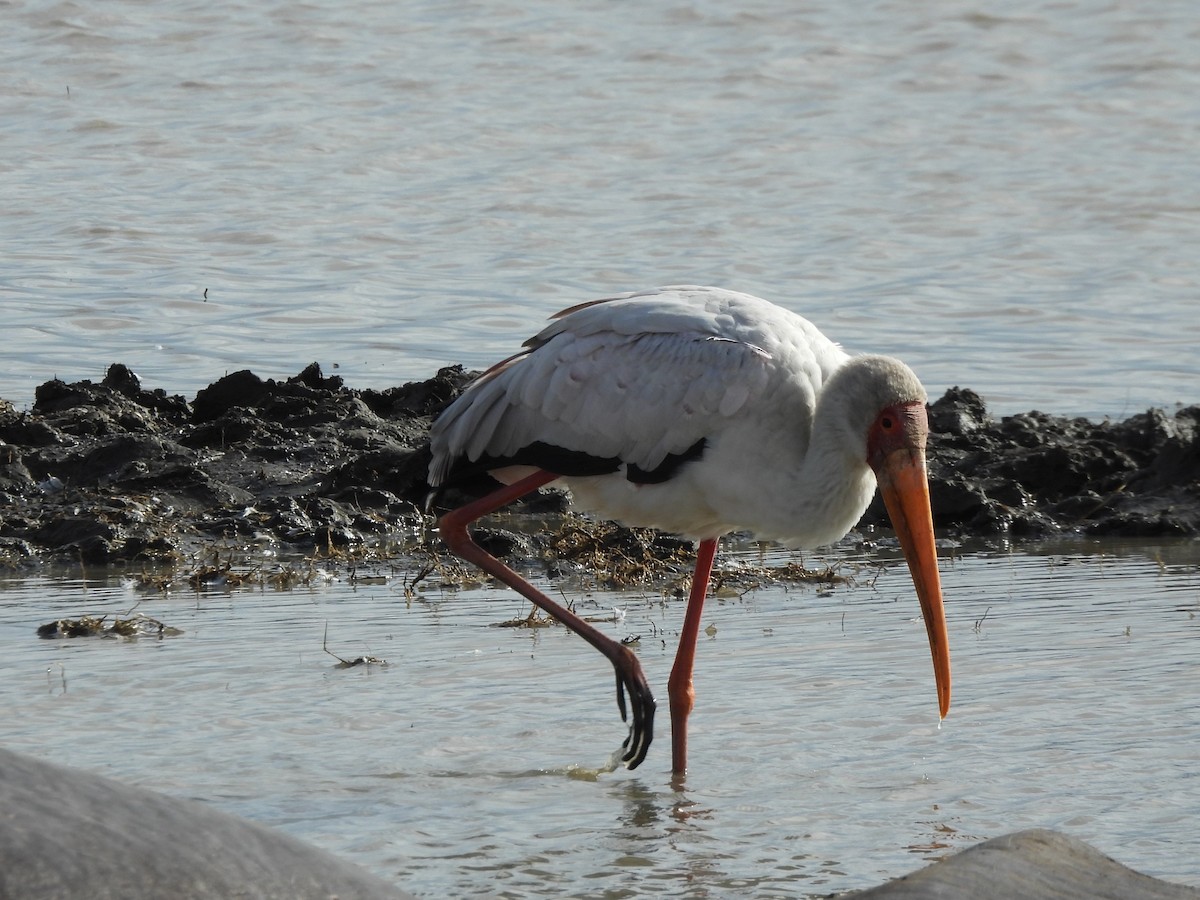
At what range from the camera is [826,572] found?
7770 millimetres

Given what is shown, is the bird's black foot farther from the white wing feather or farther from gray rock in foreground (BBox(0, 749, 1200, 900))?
gray rock in foreground (BBox(0, 749, 1200, 900))

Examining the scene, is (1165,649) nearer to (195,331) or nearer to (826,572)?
(826,572)

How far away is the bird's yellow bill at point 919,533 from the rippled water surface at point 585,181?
19.3ft

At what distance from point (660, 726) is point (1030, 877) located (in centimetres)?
249

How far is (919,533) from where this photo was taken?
5.44 meters

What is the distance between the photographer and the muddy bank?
27.6ft

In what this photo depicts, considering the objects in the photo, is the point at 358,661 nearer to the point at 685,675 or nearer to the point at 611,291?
the point at 685,675

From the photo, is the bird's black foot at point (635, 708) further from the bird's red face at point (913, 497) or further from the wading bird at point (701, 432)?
the bird's red face at point (913, 497)

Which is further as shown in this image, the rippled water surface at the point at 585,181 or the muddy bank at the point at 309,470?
the rippled water surface at the point at 585,181

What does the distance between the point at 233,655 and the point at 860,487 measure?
2.30 m

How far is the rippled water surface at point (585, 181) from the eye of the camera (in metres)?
12.8

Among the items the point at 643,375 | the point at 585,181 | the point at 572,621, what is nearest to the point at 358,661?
the point at 572,621

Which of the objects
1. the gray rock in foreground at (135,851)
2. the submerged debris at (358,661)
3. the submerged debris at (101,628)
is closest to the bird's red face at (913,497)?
the submerged debris at (358,661)

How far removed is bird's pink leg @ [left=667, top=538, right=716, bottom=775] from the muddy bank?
84.6 inches
